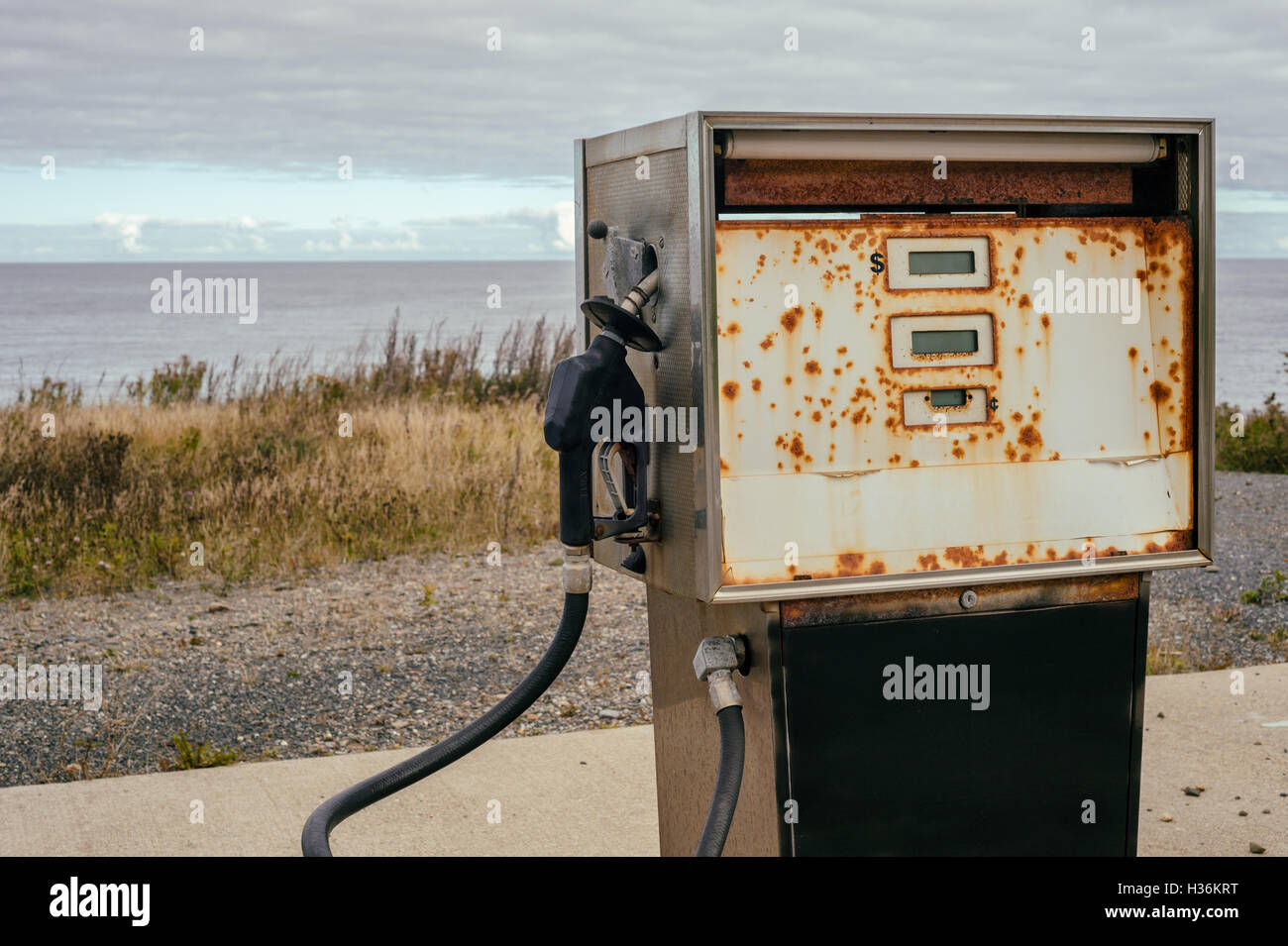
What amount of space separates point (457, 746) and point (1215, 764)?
2575 mm

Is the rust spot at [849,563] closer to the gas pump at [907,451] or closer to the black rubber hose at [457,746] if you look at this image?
the gas pump at [907,451]

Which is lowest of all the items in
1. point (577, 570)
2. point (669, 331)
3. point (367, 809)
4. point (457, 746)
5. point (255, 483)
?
point (367, 809)

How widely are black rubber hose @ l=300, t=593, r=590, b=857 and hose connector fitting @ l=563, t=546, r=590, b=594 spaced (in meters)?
0.02

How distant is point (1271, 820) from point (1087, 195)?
200 centimetres

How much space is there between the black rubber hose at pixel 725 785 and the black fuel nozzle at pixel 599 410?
429mm

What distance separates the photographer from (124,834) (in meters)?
3.74

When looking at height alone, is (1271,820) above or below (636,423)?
below

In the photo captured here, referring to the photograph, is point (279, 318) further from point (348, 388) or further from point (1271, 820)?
point (1271, 820)

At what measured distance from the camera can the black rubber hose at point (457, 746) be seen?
114 inches

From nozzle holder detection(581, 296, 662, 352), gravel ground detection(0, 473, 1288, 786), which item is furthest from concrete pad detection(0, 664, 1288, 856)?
nozzle holder detection(581, 296, 662, 352)

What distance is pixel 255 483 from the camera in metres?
7.97

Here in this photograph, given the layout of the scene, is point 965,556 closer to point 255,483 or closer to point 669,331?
point 669,331

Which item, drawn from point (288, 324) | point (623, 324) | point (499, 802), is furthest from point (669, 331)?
point (288, 324)
